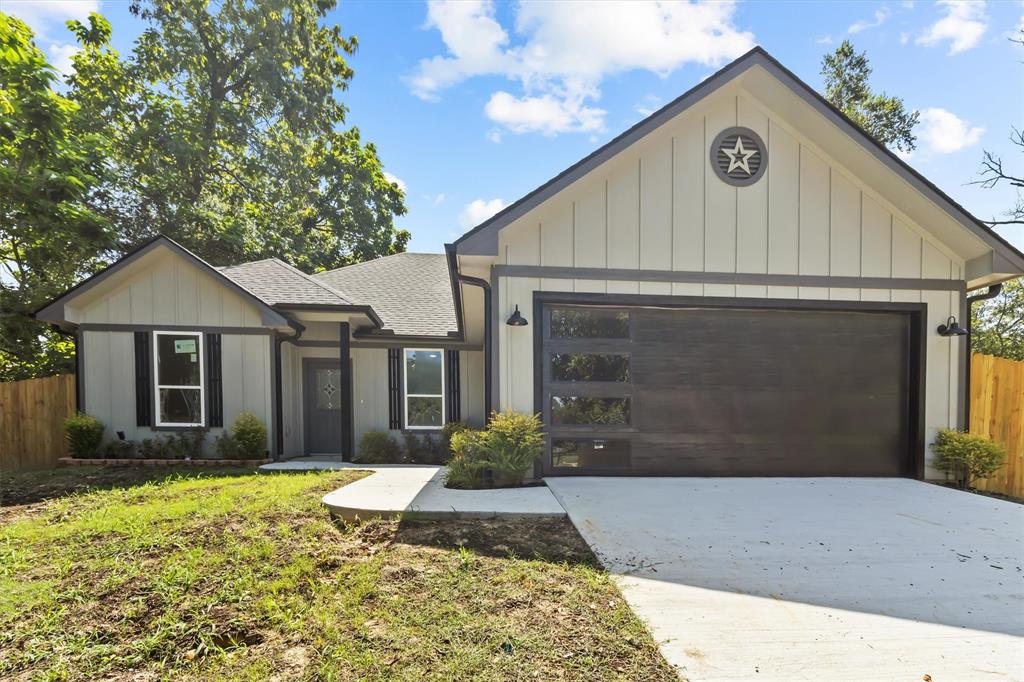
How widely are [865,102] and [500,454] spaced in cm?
1984

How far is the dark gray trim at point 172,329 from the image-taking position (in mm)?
7688

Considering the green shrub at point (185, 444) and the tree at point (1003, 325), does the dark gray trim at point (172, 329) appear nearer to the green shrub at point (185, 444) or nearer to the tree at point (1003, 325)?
the green shrub at point (185, 444)

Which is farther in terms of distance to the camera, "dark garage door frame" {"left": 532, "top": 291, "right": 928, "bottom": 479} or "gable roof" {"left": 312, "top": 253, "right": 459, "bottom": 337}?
"gable roof" {"left": 312, "top": 253, "right": 459, "bottom": 337}

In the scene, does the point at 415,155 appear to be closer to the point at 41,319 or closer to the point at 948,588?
the point at 41,319

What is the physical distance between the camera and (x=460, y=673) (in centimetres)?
204

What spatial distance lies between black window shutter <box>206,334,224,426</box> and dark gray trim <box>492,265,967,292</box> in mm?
5830

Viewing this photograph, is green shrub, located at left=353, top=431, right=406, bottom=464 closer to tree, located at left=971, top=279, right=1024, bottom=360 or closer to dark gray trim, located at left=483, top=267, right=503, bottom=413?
dark gray trim, located at left=483, top=267, right=503, bottom=413

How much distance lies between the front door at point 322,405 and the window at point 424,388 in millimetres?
1513

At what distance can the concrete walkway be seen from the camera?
416cm

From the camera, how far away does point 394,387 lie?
9055mm

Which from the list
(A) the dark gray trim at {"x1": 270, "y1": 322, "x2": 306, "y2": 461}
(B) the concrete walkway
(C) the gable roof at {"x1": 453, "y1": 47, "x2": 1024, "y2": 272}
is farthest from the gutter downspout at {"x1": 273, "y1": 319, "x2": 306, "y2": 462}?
(C) the gable roof at {"x1": 453, "y1": 47, "x2": 1024, "y2": 272}

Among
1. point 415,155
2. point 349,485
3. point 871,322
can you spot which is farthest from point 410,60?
point 871,322

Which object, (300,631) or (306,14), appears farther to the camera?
A: (306,14)

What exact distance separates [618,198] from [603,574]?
15.0 ft
